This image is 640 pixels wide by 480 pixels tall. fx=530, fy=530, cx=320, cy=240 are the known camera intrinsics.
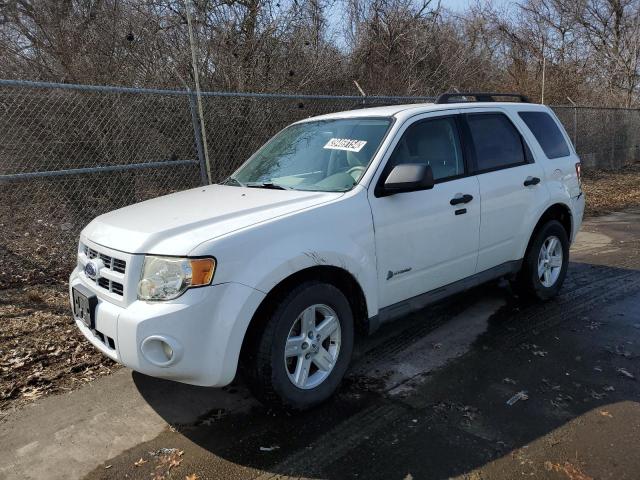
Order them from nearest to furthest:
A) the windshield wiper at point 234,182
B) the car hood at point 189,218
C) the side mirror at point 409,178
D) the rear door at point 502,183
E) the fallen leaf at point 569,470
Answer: the fallen leaf at point 569,470, the car hood at point 189,218, the side mirror at point 409,178, the windshield wiper at point 234,182, the rear door at point 502,183

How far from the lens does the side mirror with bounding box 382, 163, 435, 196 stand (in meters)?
3.39

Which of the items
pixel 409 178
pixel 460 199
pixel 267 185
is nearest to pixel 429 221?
pixel 460 199

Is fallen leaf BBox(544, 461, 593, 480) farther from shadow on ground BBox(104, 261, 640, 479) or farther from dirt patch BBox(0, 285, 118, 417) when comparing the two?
dirt patch BBox(0, 285, 118, 417)

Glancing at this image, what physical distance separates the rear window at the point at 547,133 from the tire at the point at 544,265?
2.26ft

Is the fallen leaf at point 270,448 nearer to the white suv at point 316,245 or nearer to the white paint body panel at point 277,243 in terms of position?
the white suv at point 316,245

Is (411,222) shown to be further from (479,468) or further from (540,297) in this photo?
(540,297)

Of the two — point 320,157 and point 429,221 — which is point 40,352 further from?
point 429,221

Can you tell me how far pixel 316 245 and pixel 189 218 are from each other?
77 cm

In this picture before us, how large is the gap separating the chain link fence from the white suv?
8.82 feet

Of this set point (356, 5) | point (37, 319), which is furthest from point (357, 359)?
point (356, 5)

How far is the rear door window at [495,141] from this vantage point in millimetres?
4352

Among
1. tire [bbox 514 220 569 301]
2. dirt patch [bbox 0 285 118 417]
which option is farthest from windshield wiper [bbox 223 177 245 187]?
tire [bbox 514 220 569 301]

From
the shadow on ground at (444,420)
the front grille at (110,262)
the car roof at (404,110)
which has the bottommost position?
the shadow on ground at (444,420)

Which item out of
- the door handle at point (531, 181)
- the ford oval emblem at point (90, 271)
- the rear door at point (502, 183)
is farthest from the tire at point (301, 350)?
the door handle at point (531, 181)
